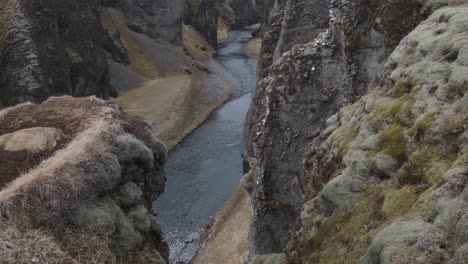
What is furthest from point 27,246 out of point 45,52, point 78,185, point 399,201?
point 45,52

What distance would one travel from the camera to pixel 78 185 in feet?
74.7

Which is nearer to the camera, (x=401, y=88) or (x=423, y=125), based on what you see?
(x=423, y=125)

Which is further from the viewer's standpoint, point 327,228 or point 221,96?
point 221,96

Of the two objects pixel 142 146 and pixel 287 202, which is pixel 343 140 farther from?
pixel 142 146

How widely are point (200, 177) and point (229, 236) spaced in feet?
56.2

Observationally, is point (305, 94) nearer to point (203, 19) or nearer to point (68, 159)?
point (68, 159)

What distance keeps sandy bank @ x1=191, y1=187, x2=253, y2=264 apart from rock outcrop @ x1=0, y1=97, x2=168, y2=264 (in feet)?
33.6

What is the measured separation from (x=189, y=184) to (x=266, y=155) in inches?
1109

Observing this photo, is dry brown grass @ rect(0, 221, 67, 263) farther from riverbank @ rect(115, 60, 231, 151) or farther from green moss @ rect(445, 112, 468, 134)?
riverbank @ rect(115, 60, 231, 151)

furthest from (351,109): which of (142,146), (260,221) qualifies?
(142,146)

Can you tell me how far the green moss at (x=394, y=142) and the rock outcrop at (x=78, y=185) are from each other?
1262cm

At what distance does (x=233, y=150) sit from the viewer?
66500mm

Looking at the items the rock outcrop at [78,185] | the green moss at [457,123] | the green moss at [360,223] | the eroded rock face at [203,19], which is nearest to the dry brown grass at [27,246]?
the rock outcrop at [78,185]

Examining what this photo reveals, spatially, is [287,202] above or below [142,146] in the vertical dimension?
below
